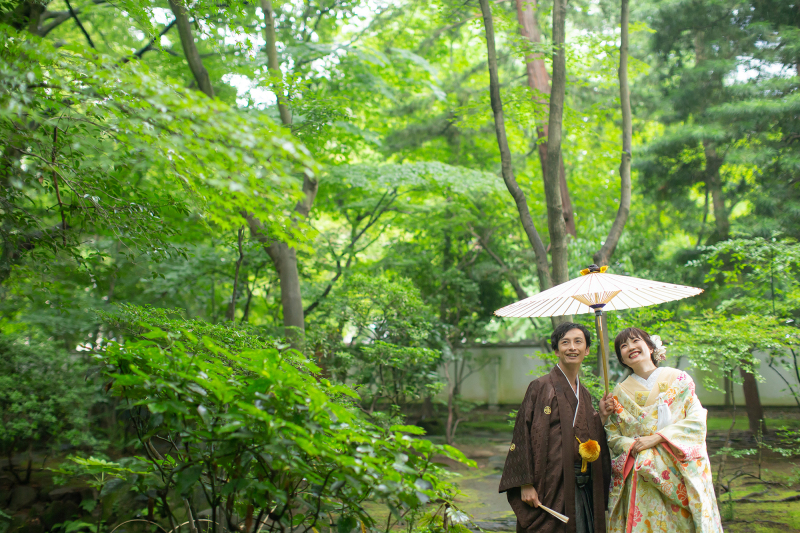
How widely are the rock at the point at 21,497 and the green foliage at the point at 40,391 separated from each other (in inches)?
19.3

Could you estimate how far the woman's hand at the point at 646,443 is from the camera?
2758mm

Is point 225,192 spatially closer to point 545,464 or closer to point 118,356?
point 118,356

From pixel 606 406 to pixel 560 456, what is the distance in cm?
42

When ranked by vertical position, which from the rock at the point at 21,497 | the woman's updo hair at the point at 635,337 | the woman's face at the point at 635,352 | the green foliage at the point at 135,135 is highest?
the green foliage at the point at 135,135

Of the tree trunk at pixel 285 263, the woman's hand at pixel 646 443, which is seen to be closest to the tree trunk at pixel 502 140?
the woman's hand at pixel 646 443

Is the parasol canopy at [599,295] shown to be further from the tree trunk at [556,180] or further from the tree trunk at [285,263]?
the tree trunk at [285,263]

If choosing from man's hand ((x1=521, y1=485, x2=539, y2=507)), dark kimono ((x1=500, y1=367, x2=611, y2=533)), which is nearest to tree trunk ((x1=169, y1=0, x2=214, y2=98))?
dark kimono ((x1=500, y1=367, x2=611, y2=533))

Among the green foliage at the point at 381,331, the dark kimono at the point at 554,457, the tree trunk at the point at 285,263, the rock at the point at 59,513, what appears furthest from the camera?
the green foliage at the point at 381,331

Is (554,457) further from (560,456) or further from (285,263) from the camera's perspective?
(285,263)

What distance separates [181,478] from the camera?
5.45ft

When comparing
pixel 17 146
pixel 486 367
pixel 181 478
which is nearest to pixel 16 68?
pixel 17 146

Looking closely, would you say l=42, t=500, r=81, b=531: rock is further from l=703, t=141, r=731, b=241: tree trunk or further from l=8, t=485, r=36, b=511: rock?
l=703, t=141, r=731, b=241: tree trunk

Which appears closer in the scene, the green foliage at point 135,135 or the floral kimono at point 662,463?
the green foliage at point 135,135

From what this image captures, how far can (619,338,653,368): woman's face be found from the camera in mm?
2943
